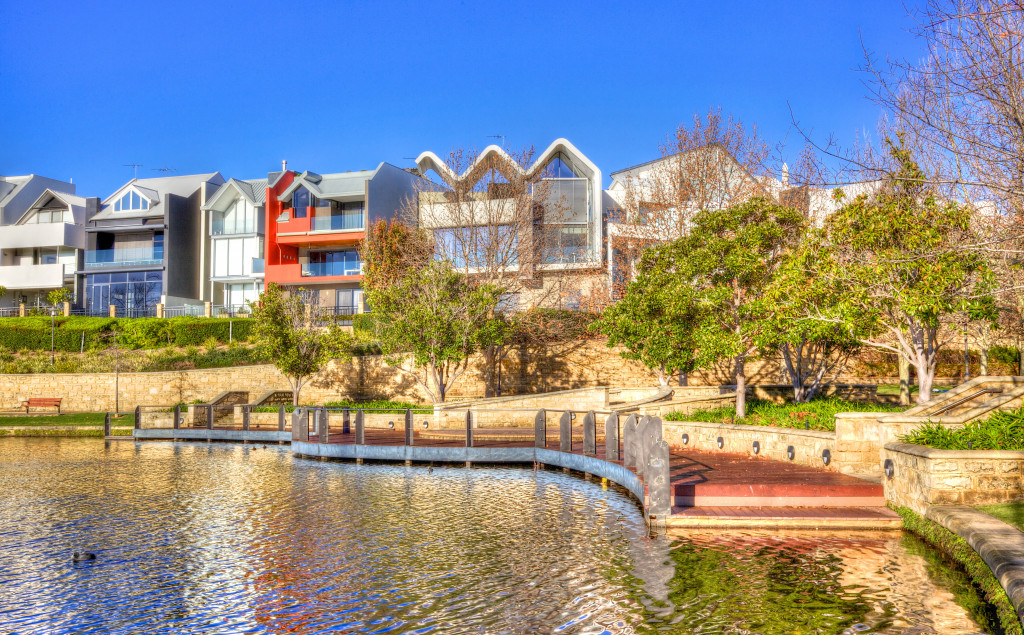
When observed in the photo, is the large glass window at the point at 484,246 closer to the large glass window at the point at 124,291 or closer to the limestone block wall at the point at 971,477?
the large glass window at the point at 124,291

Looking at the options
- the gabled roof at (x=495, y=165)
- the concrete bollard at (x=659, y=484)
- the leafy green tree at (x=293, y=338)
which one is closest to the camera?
the concrete bollard at (x=659, y=484)

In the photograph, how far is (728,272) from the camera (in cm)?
1853

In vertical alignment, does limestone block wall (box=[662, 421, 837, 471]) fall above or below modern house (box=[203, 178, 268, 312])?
below

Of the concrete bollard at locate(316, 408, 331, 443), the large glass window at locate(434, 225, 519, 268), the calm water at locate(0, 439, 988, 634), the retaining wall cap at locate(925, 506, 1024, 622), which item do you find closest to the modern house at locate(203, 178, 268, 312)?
the large glass window at locate(434, 225, 519, 268)

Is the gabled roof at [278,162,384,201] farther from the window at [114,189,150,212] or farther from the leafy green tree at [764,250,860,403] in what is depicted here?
the leafy green tree at [764,250,860,403]

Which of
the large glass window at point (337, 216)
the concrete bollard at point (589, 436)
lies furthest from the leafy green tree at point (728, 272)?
the large glass window at point (337, 216)

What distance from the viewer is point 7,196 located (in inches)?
2098

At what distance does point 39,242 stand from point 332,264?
20.5m

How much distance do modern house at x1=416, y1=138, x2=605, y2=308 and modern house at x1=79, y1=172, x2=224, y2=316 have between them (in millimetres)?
19037

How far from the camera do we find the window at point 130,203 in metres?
49.7

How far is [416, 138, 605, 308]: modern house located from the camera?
33094 millimetres

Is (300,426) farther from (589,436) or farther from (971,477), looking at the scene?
(971,477)

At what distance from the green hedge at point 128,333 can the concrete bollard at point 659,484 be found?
3148cm

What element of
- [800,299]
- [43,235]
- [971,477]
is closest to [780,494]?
[971,477]
